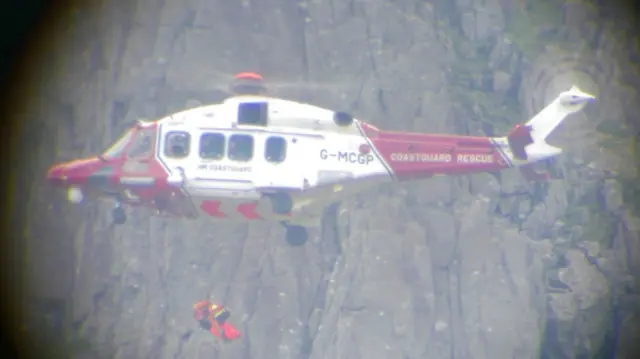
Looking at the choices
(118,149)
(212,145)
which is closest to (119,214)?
(118,149)

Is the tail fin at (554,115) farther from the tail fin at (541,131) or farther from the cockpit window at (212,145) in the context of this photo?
the cockpit window at (212,145)

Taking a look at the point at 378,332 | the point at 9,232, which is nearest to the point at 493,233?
the point at 378,332

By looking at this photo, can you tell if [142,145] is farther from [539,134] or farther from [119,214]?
[539,134]

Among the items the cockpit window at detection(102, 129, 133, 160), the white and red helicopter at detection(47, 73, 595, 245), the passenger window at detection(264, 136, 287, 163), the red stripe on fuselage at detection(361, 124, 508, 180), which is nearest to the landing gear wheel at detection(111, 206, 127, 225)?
the white and red helicopter at detection(47, 73, 595, 245)

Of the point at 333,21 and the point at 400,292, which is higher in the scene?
the point at 333,21

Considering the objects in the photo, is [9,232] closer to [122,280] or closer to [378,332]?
[122,280]

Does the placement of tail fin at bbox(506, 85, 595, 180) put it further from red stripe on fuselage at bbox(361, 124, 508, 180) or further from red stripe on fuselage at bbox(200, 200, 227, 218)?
red stripe on fuselage at bbox(200, 200, 227, 218)

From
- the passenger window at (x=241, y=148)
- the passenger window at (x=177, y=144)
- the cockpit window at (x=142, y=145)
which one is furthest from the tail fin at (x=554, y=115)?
the cockpit window at (x=142, y=145)
